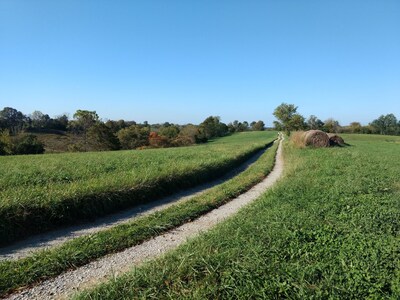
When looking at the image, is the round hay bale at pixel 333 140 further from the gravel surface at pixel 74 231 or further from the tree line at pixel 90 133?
the tree line at pixel 90 133

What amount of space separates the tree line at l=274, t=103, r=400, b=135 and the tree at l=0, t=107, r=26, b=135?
267 ft

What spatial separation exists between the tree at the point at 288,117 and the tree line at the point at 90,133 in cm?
2297

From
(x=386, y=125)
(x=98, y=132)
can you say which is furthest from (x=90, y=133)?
(x=386, y=125)

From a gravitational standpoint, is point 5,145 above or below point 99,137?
below

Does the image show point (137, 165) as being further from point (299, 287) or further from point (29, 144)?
point (29, 144)

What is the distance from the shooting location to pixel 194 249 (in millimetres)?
5891

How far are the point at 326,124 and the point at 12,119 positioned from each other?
110615 mm

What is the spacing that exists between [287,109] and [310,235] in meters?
70.1

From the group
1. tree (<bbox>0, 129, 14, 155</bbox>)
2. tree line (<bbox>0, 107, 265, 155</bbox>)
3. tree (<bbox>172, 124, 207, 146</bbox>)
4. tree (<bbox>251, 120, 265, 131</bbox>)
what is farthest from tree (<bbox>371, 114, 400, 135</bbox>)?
tree (<bbox>0, 129, 14, 155</bbox>)

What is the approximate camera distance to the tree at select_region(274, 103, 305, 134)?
232 feet

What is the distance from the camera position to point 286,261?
510cm

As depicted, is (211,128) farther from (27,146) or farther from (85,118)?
(27,146)

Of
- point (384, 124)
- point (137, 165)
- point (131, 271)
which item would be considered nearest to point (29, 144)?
point (137, 165)

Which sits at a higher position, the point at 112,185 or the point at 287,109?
the point at 287,109
